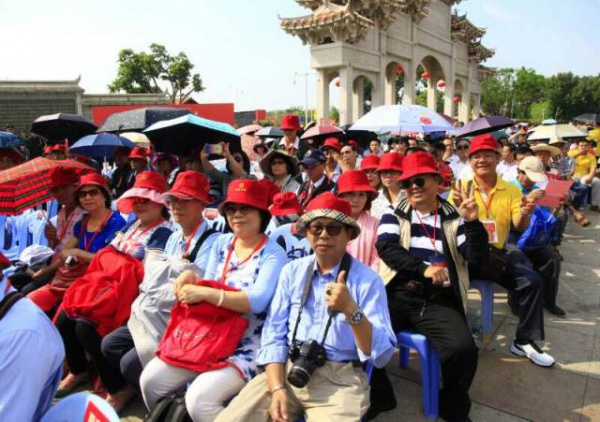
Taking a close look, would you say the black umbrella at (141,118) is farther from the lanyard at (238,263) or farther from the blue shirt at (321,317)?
the blue shirt at (321,317)

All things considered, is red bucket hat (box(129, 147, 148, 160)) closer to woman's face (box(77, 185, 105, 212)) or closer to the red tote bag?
woman's face (box(77, 185, 105, 212))

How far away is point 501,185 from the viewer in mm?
3809

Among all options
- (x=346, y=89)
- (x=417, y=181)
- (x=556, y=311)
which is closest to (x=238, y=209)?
(x=417, y=181)

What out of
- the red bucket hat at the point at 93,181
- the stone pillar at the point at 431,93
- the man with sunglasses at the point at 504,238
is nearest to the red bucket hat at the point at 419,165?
the man with sunglasses at the point at 504,238

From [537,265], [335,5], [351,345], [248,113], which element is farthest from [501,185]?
[248,113]

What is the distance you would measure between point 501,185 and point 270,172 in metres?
2.70

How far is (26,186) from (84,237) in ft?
2.08

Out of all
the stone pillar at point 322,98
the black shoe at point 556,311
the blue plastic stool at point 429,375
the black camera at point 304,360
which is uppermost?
the stone pillar at point 322,98

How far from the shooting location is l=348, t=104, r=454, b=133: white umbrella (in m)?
6.46

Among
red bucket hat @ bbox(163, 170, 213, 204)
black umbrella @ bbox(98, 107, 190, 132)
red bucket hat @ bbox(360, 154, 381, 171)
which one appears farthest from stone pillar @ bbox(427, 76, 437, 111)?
red bucket hat @ bbox(163, 170, 213, 204)

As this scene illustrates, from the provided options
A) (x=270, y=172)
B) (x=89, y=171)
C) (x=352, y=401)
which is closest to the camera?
(x=352, y=401)

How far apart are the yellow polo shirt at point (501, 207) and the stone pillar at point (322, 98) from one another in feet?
44.6

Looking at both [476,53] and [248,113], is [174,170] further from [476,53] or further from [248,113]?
[476,53]

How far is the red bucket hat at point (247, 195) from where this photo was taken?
2686 mm
